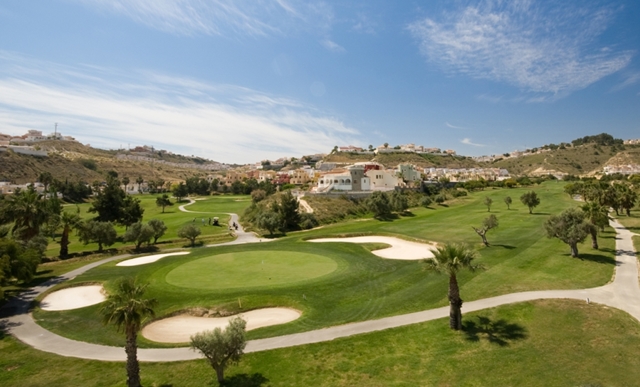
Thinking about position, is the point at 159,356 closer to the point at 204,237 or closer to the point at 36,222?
the point at 36,222

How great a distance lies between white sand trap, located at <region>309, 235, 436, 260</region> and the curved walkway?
15.3 metres

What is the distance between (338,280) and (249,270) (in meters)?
9.79

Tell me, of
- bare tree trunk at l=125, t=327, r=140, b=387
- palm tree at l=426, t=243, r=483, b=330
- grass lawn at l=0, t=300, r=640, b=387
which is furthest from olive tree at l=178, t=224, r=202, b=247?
palm tree at l=426, t=243, r=483, b=330

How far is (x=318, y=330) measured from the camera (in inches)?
874

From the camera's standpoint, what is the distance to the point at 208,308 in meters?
25.7

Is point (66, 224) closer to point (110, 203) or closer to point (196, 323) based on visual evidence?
point (110, 203)

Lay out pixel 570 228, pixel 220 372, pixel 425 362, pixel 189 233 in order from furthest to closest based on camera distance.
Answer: pixel 189 233
pixel 570 228
pixel 425 362
pixel 220 372

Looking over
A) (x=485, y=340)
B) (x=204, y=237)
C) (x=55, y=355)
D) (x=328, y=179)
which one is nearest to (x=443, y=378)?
(x=485, y=340)

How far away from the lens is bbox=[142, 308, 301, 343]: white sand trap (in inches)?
885

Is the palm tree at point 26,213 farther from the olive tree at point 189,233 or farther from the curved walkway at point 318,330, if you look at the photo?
the curved walkway at point 318,330

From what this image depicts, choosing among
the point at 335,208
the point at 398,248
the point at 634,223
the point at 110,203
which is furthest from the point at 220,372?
the point at 634,223

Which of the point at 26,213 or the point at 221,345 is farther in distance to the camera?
the point at 26,213

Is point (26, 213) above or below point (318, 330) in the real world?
above

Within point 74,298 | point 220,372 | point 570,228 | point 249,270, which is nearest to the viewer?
point 220,372
